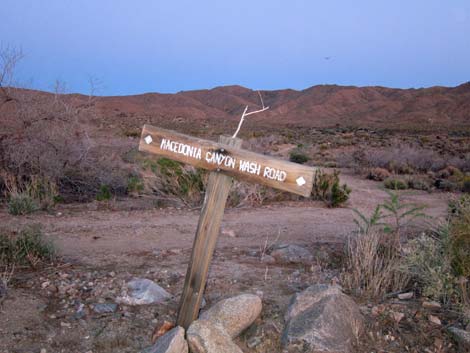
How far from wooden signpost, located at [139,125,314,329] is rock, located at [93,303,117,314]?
799 millimetres

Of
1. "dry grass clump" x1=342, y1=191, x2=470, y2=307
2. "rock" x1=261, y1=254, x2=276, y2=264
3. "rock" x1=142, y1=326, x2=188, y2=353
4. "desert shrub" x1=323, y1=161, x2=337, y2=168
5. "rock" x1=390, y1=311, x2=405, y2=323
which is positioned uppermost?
"desert shrub" x1=323, y1=161, x2=337, y2=168

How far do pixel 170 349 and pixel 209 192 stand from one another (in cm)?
113

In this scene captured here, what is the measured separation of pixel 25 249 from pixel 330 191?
6497 mm

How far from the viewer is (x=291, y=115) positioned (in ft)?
258

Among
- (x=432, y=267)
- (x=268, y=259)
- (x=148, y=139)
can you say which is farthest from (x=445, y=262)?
(x=148, y=139)

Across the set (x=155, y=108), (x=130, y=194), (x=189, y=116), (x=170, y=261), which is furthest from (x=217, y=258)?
(x=155, y=108)

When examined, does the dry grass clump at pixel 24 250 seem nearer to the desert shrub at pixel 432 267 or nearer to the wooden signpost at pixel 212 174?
the wooden signpost at pixel 212 174

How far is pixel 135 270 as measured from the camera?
5.33m

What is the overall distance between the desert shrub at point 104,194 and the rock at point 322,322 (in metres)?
6.24

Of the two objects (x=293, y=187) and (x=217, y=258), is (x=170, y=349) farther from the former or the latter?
(x=217, y=258)

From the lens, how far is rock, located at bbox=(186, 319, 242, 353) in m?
3.55

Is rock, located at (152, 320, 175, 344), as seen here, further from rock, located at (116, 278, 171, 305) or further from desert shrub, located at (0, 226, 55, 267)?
desert shrub, located at (0, 226, 55, 267)

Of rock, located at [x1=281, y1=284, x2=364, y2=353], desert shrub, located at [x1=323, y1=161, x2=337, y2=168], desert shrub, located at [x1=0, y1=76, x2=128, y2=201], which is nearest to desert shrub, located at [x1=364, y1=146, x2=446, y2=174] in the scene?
desert shrub, located at [x1=323, y1=161, x2=337, y2=168]

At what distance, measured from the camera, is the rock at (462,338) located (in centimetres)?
377
